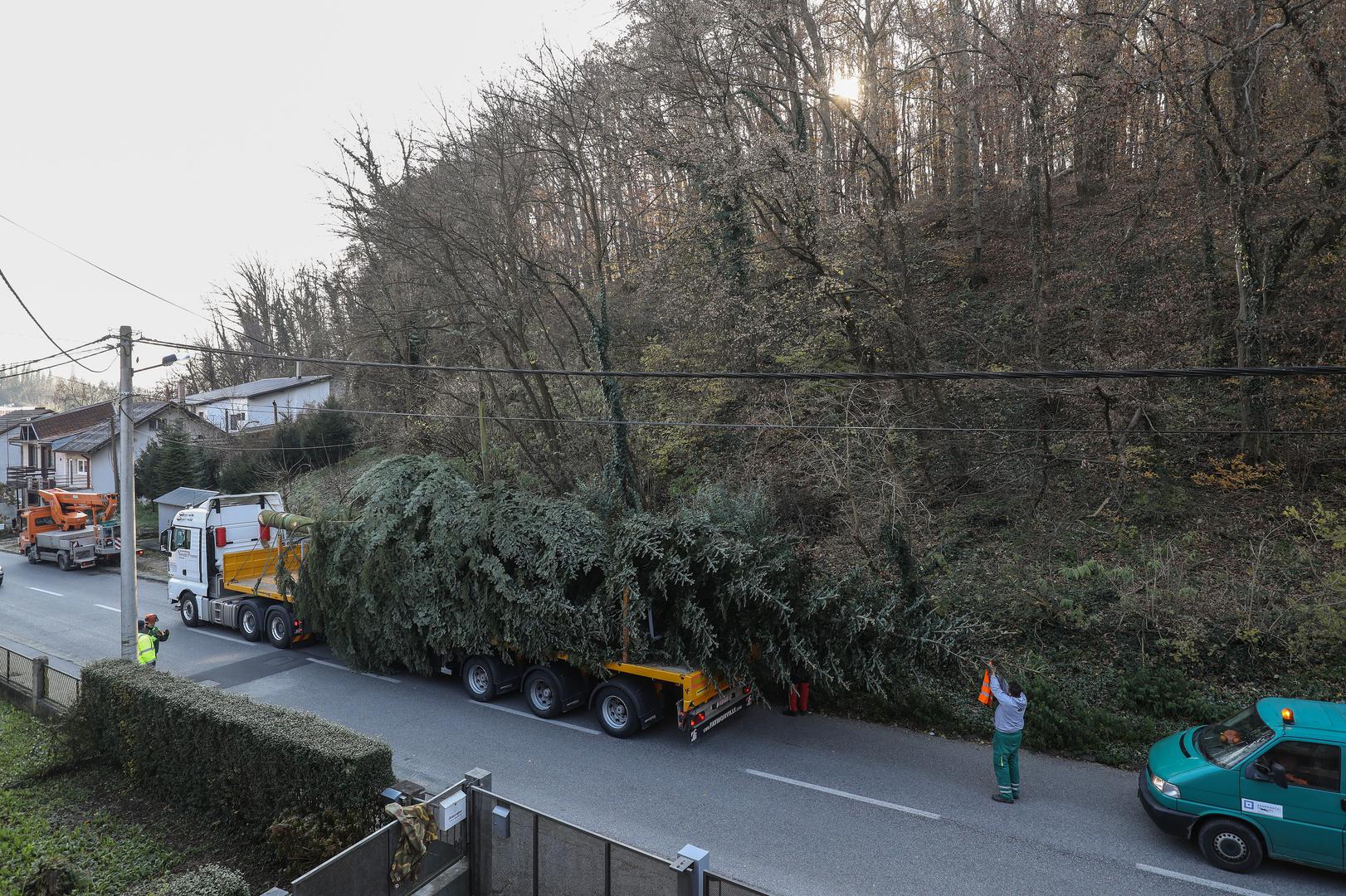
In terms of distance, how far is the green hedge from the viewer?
23.7ft

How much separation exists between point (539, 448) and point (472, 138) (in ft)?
26.3

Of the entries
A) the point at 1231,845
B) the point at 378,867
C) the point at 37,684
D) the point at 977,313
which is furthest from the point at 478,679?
the point at 977,313

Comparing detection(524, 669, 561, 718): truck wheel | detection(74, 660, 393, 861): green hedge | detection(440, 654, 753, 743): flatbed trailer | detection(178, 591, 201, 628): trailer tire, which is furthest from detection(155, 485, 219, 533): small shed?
detection(524, 669, 561, 718): truck wheel

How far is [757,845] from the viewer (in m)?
7.74

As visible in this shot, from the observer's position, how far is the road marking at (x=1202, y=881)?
6844 millimetres

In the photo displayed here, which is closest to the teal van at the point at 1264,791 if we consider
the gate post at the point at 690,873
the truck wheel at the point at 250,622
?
the gate post at the point at 690,873

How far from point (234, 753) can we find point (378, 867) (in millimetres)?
2956

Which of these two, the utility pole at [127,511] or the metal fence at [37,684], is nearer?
the metal fence at [37,684]

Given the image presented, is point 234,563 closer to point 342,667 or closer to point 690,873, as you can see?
point 342,667

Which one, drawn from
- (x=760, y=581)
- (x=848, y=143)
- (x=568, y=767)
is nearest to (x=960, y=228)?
(x=848, y=143)

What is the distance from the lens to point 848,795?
29.0 ft

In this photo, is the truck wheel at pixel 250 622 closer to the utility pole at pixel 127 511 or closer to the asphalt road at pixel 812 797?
the asphalt road at pixel 812 797

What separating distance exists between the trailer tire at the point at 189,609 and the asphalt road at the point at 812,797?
5.38 m

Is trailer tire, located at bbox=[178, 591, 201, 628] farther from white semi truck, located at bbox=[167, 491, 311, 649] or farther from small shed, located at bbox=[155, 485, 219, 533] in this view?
small shed, located at bbox=[155, 485, 219, 533]
